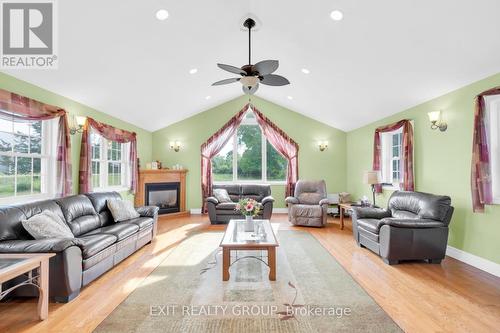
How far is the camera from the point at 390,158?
5609 mm

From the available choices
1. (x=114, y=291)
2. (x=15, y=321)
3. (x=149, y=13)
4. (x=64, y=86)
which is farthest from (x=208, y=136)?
(x=15, y=321)

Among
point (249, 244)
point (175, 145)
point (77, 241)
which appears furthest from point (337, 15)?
point (175, 145)

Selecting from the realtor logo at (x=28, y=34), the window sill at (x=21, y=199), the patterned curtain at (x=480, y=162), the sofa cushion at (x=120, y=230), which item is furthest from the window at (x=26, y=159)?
the patterned curtain at (x=480, y=162)

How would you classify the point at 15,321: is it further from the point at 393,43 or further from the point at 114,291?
the point at 393,43

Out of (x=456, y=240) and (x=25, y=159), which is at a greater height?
(x=25, y=159)

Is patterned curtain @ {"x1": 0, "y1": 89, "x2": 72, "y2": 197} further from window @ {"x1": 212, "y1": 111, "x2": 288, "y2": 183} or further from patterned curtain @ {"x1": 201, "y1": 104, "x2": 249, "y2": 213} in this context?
window @ {"x1": 212, "y1": 111, "x2": 288, "y2": 183}

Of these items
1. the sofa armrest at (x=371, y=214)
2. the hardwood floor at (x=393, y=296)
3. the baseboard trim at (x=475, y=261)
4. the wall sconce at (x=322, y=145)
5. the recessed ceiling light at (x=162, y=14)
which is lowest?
the hardwood floor at (x=393, y=296)

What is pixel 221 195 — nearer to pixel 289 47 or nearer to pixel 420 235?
pixel 289 47

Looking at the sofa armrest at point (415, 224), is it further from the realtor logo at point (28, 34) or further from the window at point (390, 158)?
the realtor logo at point (28, 34)

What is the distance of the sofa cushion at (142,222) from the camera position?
4094 mm

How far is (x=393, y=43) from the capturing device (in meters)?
3.22

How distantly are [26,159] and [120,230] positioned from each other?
1.71 metres

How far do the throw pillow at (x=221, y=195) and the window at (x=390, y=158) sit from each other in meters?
3.63

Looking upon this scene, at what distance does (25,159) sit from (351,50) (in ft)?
16.0
